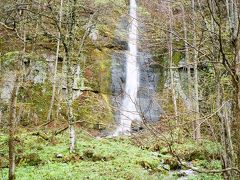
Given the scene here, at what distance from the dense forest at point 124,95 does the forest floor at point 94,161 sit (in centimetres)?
4

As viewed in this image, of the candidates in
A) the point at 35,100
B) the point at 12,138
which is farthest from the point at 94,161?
the point at 35,100

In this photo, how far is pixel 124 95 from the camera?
10.6 feet

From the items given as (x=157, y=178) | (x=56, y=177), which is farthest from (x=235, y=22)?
(x=56, y=177)

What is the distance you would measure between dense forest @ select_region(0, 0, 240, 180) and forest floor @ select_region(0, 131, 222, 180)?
0.04m

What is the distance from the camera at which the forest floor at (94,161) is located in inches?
368

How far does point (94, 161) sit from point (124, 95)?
8855 mm

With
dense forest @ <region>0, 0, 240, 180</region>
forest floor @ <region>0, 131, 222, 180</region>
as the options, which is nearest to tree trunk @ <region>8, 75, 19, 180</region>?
dense forest @ <region>0, 0, 240, 180</region>

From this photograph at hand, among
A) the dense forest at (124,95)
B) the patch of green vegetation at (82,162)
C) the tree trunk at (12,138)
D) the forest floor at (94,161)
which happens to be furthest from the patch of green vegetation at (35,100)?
the tree trunk at (12,138)

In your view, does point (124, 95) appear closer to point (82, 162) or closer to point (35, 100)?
point (82, 162)

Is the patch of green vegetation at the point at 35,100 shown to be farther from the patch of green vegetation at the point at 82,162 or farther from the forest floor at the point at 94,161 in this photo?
the patch of green vegetation at the point at 82,162

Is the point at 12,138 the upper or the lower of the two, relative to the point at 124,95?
lower

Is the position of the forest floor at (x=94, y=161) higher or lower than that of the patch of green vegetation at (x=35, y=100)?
lower

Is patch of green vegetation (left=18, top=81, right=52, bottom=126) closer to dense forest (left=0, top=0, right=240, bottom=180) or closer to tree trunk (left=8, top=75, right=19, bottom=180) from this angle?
dense forest (left=0, top=0, right=240, bottom=180)

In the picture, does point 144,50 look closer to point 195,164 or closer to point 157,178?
point 195,164
